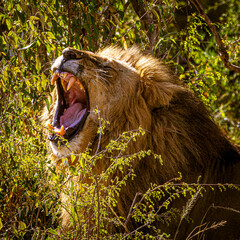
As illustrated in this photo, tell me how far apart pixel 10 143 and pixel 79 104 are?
2.61 feet

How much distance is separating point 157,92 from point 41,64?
1937 millimetres

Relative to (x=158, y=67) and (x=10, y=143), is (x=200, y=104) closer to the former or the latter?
(x=158, y=67)

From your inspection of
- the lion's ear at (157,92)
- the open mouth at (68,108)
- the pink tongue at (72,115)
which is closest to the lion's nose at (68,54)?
the open mouth at (68,108)

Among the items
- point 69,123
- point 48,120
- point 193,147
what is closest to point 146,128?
point 193,147

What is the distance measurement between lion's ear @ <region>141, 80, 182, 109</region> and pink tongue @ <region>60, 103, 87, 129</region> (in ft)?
1.75

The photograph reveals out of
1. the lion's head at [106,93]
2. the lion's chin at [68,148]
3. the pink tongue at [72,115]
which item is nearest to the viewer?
the lion's chin at [68,148]

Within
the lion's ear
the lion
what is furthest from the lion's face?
the lion's ear

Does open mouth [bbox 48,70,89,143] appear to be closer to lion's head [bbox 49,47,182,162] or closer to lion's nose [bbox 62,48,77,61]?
lion's head [bbox 49,47,182,162]

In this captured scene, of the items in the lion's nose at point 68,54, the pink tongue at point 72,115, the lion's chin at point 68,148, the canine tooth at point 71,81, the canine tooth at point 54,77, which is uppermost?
the lion's nose at point 68,54

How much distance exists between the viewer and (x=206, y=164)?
3568 millimetres

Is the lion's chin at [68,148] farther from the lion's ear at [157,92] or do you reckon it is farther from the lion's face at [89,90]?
the lion's ear at [157,92]

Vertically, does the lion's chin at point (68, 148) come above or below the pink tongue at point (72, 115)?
below

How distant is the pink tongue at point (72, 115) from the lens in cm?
368

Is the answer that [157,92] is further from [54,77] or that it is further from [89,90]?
[54,77]
